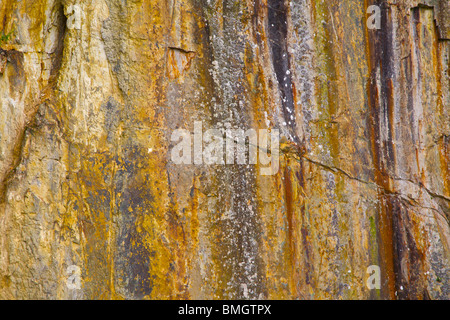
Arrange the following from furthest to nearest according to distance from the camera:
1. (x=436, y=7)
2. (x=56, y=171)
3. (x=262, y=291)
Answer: (x=436, y=7) → (x=262, y=291) → (x=56, y=171)

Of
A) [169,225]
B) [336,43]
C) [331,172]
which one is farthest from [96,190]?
[336,43]

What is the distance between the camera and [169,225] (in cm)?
325

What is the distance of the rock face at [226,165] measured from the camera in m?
3.14

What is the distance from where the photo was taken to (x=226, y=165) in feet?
11.0

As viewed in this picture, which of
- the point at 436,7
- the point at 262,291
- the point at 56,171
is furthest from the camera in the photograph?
the point at 436,7

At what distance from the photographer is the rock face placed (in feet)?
10.3

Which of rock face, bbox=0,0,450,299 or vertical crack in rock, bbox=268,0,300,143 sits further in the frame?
vertical crack in rock, bbox=268,0,300,143

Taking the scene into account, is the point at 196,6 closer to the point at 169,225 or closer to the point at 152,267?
the point at 169,225

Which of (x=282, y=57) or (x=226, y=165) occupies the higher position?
(x=282, y=57)

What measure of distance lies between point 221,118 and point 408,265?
2.15 m

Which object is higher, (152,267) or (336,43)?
(336,43)

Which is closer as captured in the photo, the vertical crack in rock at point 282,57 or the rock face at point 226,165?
the rock face at point 226,165

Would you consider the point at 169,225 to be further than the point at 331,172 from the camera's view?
No

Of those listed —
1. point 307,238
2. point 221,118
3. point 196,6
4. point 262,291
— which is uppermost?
point 196,6
